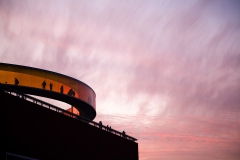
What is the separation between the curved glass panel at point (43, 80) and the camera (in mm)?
28984

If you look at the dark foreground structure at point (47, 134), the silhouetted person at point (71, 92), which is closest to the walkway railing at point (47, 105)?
the dark foreground structure at point (47, 134)

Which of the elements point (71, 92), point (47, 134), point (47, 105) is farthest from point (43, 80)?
point (47, 134)

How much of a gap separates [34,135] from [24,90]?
6708 millimetres

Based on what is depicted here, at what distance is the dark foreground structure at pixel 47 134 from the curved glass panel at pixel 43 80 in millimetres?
202

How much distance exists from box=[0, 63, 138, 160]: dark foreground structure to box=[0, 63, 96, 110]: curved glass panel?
8.0 inches

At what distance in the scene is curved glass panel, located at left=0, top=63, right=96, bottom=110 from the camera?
2898cm

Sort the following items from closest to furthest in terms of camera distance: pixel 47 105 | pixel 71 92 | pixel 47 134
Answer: pixel 47 134, pixel 47 105, pixel 71 92

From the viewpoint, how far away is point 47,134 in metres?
25.0

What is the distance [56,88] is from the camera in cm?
3131

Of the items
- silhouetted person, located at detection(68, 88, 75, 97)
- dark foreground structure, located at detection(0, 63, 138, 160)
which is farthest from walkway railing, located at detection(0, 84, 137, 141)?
silhouetted person, located at detection(68, 88, 75, 97)

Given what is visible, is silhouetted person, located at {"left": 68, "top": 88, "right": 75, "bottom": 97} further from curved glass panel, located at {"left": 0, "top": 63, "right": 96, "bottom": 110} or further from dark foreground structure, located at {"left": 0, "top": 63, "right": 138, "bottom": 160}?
dark foreground structure, located at {"left": 0, "top": 63, "right": 138, "bottom": 160}

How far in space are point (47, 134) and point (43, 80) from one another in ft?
21.4

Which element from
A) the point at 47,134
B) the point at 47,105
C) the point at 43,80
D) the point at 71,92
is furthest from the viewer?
the point at 71,92

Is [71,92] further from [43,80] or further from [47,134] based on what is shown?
[47,134]
